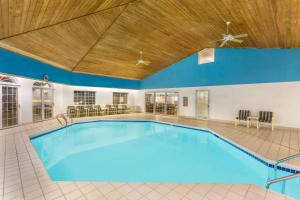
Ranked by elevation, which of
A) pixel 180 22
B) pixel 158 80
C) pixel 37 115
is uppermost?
pixel 180 22

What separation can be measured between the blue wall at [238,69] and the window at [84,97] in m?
5.60

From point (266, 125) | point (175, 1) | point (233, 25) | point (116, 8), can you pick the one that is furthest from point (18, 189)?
point (266, 125)

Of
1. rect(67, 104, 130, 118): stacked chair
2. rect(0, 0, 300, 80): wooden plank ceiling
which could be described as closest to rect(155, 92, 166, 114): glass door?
rect(67, 104, 130, 118): stacked chair

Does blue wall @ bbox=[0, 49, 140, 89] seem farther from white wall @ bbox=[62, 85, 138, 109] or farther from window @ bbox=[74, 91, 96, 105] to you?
window @ bbox=[74, 91, 96, 105]

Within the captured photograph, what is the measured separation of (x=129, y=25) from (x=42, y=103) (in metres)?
6.57

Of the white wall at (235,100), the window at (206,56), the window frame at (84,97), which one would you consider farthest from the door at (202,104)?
the window frame at (84,97)

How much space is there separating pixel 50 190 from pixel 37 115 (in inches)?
299

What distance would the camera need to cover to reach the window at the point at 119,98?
1326cm

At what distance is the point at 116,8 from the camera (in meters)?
4.50

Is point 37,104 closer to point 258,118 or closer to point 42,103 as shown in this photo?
point 42,103

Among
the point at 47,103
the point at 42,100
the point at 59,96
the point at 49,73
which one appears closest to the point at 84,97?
the point at 59,96

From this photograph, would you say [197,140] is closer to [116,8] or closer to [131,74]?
[116,8]

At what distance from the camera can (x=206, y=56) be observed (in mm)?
9641

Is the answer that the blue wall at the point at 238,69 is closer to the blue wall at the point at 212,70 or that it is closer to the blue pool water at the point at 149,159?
the blue wall at the point at 212,70
